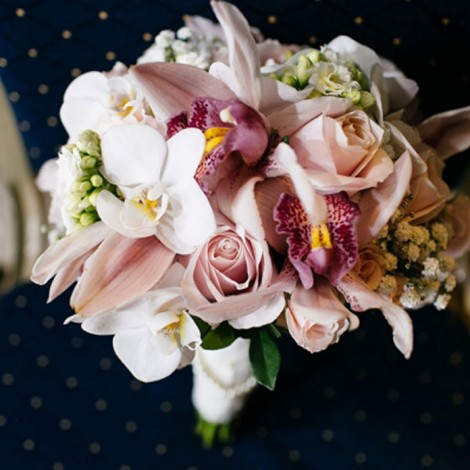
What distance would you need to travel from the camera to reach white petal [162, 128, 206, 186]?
45 centimetres

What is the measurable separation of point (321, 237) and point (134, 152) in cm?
16

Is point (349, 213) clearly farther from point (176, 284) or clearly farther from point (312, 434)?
point (312, 434)

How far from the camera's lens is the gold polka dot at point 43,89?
760 millimetres

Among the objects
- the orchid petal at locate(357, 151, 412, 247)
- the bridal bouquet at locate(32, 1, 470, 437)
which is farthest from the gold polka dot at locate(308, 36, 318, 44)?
the orchid petal at locate(357, 151, 412, 247)

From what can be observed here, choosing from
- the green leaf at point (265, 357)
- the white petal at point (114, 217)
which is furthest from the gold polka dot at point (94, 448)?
the white petal at point (114, 217)

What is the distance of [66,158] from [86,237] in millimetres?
65

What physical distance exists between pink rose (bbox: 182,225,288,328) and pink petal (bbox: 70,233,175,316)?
0.03 m

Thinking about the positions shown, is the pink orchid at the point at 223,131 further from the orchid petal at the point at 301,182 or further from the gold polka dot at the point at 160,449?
the gold polka dot at the point at 160,449

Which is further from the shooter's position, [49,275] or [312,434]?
[312,434]

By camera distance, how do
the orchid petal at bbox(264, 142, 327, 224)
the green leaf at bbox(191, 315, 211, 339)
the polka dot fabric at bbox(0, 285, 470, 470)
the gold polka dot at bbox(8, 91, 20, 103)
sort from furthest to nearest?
the polka dot fabric at bbox(0, 285, 470, 470)
the gold polka dot at bbox(8, 91, 20, 103)
the green leaf at bbox(191, 315, 211, 339)
the orchid petal at bbox(264, 142, 327, 224)

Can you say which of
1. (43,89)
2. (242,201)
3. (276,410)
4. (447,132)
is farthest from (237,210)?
(276,410)

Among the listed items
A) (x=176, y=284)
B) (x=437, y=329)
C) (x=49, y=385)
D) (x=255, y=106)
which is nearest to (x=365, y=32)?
(x=255, y=106)

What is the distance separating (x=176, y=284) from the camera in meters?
0.49

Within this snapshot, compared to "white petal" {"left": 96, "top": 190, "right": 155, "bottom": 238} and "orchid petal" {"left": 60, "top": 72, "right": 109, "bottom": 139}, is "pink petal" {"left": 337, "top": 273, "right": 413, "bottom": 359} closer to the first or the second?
"white petal" {"left": 96, "top": 190, "right": 155, "bottom": 238}
